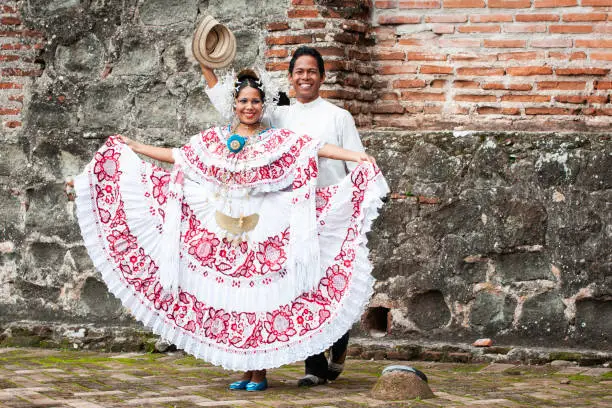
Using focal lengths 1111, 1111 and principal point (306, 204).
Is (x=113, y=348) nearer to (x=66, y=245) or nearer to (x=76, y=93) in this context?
(x=66, y=245)

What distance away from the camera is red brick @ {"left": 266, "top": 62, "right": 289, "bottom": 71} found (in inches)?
285

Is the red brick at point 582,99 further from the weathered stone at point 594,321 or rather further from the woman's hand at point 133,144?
the woman's hand at point 133,144

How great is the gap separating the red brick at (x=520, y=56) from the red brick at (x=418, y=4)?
0.54 m

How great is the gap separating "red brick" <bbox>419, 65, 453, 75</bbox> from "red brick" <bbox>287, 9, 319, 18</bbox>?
78 cm

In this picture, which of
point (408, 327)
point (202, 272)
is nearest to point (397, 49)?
point (408, 327)

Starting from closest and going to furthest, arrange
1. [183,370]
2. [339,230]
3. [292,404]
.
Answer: [292,404] < [339,230] < [183,370]

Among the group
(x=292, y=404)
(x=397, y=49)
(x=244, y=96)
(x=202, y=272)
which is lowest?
(x=292, y=404)

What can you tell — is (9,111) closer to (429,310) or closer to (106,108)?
(106,108)

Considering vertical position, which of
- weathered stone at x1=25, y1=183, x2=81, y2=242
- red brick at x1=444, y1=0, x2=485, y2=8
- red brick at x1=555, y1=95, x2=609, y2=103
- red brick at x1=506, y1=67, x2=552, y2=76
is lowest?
weathered stone at x1=25, y1=183, x2=81, y2=242

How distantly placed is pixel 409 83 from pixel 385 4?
56 centimetres

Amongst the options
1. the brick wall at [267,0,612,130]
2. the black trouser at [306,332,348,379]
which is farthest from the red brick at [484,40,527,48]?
the black trouser at [306,332,348,379]

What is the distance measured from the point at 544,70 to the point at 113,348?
3344mm

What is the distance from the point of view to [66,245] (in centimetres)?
770

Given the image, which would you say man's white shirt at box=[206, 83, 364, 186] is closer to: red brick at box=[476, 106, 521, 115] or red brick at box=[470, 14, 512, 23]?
red brick at box=[476, 106, 521, 115]
